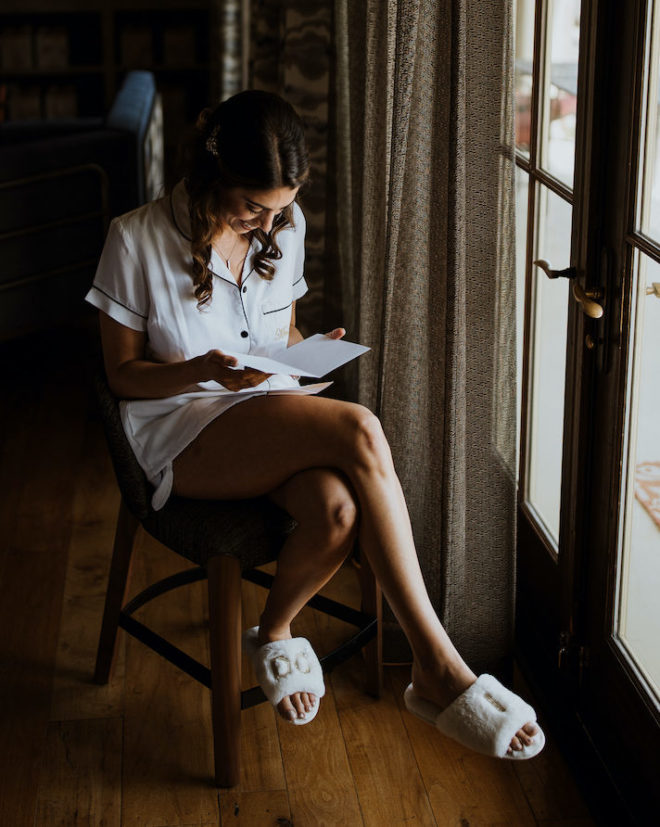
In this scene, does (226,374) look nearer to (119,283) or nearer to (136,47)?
(119,283)

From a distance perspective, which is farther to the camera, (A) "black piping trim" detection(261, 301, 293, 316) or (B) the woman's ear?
(A) "black piping trim" detection(261, 301, 293, 316)

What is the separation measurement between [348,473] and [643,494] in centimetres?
49

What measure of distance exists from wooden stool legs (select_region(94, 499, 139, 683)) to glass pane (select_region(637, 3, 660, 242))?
1079 millimetres

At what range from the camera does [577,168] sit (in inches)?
66.6

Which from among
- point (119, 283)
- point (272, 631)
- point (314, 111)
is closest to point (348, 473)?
point (272, 631)

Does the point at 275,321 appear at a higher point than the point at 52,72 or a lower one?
lower

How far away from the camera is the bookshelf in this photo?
6.22 metres

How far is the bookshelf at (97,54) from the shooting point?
6219mm

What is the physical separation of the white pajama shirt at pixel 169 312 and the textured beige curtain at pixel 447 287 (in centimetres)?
26

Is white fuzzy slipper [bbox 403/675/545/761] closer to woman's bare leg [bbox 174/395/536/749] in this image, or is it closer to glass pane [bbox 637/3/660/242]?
woman's bare leg [bbox 174/395/536/749]

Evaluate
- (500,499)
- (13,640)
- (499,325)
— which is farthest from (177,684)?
(499,325)

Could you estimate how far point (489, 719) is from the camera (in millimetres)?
1603

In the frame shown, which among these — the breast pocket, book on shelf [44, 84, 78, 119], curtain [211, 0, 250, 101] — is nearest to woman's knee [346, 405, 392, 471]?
the breast pocket

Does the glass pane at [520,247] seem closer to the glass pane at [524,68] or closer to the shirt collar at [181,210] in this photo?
the glass pane at [524,68]
